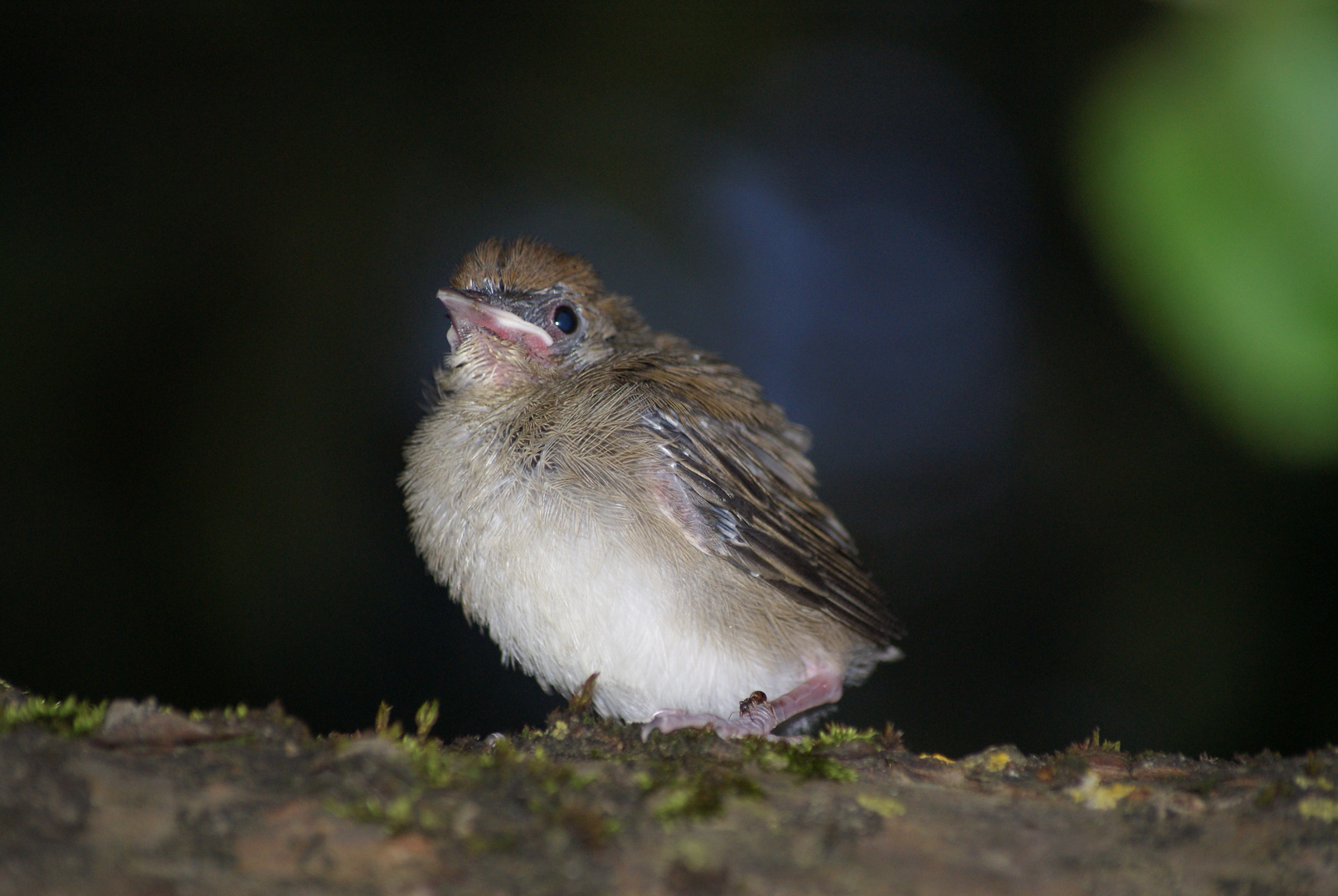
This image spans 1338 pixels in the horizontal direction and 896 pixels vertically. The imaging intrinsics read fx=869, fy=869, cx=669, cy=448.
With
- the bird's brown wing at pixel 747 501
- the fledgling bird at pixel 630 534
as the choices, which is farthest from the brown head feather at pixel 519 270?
the bird's brown wing at pixel 747 501

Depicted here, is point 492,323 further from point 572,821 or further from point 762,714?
point 572,821

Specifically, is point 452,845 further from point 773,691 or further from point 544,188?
point 544,188

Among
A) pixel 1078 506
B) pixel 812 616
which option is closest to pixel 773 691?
pixel 812 616

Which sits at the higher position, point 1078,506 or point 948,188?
point 948,188

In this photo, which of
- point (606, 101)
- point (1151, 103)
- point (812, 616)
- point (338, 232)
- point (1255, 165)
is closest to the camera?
point (1255, 165)

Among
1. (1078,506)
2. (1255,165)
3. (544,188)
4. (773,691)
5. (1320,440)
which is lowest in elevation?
(773,691)

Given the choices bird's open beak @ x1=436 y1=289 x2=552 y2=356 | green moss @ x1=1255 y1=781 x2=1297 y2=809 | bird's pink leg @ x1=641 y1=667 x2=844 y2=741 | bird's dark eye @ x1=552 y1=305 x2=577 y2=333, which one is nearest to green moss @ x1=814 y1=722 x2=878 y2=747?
bird's pink leg @ x1=641 y1=667 x2=844 y2=741

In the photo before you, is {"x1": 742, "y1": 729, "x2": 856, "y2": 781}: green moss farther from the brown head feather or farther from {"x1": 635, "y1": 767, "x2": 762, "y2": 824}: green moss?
the brown head feather
